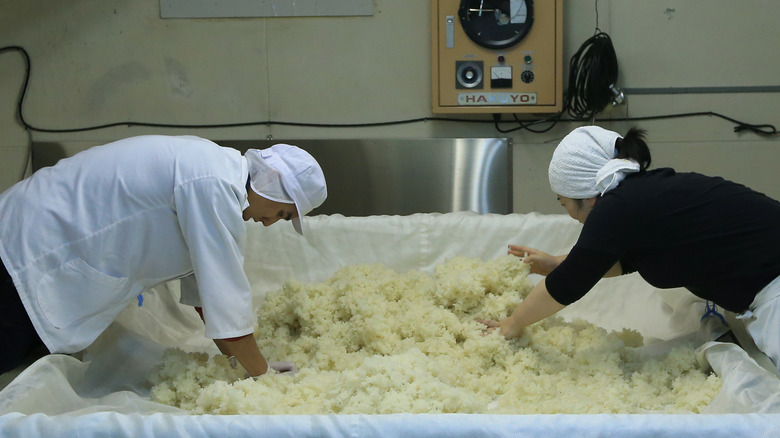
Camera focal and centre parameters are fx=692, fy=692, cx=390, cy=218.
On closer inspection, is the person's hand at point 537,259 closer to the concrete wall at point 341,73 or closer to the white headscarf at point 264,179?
the white headscarf at point 264,179

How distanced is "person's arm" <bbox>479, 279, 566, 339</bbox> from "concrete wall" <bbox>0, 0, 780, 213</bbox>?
134cm

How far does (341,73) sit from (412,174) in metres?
0.55

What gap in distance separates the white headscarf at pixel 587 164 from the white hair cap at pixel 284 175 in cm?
61

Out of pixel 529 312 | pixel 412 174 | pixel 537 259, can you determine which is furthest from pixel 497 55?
pixel 529 312

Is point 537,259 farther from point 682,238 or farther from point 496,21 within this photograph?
point 496,21

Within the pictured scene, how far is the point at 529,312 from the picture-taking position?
1.80 metres

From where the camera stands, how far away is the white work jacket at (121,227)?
1.57m

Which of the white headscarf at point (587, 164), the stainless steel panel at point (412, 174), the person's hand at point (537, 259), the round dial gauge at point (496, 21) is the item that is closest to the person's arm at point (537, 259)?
the person's hand at point (537, 259)

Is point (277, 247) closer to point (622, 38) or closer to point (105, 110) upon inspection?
point (105, 110)

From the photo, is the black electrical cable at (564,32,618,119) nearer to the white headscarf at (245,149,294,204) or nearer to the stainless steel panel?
the stainless steel panel

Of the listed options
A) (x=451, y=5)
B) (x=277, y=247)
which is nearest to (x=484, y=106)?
(x=451, y=5)

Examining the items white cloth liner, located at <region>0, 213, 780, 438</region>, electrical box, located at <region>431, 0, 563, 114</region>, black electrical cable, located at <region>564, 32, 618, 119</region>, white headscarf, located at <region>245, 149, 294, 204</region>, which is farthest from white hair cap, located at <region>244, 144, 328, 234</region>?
black electrical cable, located at <region>564, 32, 618, 119</region>

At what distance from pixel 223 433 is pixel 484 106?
6.79ft

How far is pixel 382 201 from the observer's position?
10.4 feet
